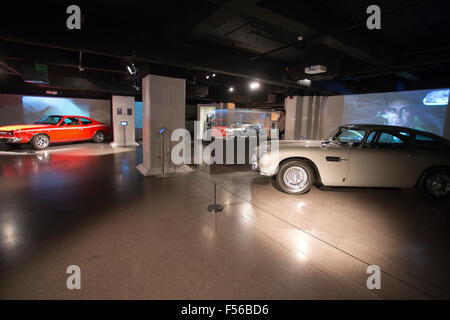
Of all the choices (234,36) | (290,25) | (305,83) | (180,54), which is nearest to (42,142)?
(180,54)

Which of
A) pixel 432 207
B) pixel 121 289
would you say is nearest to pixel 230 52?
pixel 432 207

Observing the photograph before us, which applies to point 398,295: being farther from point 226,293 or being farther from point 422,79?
point 422,79

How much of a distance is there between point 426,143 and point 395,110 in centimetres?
561

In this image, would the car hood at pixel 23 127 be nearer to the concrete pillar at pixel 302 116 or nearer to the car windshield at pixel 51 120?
the car windshield at pixel 51 120

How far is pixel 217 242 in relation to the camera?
282 centimetres

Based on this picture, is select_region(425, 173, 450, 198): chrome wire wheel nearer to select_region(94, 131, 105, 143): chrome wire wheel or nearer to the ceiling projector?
the ceiling projector

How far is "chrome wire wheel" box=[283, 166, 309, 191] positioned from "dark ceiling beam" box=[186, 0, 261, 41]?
3063mm

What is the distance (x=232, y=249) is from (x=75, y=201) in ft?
10.6

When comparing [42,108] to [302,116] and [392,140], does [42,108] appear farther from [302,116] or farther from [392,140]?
[392,140]

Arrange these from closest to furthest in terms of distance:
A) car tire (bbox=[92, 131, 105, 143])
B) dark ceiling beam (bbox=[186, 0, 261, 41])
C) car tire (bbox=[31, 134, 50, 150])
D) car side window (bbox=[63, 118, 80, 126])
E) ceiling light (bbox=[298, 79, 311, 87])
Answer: dark ceiling beam (bbox=[186, 0, 261, 41]) → ceiling light (bbox=[298, 79, 311, 87]) → car tire (bbox=[31, 134, 50, 150]) → car side window (bbox=[63, 118, 80, 126]) → car tire (bbox=[92, 131, 105, 143])

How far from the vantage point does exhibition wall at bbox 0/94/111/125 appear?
43.4 ft

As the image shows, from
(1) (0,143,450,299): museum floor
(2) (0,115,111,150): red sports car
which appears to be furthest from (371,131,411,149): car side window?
(2) (0,115,111,150): red sports car
